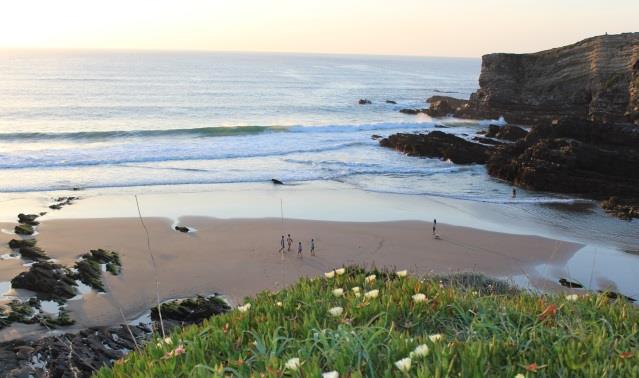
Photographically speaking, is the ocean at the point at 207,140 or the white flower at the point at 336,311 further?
the ocean at the point at 207,140

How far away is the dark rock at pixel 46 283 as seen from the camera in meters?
14.3

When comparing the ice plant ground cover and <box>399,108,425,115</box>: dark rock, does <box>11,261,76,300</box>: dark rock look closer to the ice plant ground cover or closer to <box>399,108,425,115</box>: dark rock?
the ice plant ground cover

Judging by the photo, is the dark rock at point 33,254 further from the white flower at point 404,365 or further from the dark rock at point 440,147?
the dark rock at point 440,147

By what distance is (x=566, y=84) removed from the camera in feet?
190

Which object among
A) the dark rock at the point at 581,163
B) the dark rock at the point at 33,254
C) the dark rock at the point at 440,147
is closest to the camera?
the dark rock at the point at 33,254

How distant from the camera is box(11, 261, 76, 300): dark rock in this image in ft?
46.9

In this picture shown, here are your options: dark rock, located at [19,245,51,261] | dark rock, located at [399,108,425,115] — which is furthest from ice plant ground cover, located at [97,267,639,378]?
dark rock, located at [399,108,425,115]

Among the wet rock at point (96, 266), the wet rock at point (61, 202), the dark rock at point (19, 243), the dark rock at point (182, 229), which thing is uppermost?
the dark rock at point (19, 243)

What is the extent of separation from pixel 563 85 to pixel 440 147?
2787cm

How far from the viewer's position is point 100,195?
25797 mm

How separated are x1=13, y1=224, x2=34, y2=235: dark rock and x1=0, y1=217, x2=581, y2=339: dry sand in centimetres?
38

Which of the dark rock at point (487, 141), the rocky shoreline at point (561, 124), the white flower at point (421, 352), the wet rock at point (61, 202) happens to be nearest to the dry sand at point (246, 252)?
the wet rock at point (61, 202)

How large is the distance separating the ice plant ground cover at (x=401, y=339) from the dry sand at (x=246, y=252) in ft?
35.9

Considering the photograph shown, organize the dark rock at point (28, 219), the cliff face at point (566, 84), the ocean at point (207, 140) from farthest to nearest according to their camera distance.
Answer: the cliff face at point (566, 84)
the ocean at point (207, 140)
the dark rock at point (28, 219)
